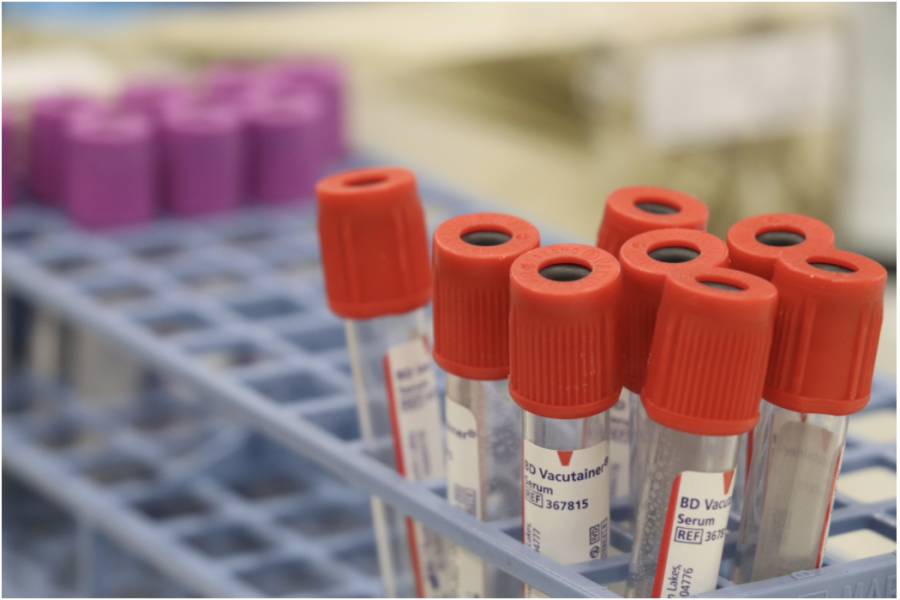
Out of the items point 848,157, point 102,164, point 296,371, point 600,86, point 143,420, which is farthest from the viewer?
point 600,86

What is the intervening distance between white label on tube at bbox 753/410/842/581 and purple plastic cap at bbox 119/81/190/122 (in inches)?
23.0

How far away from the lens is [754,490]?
364mm

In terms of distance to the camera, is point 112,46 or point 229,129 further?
point 112,46

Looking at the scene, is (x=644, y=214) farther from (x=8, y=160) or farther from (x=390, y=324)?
(x=8, y=160)

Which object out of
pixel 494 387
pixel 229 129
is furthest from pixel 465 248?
pixel 229 129

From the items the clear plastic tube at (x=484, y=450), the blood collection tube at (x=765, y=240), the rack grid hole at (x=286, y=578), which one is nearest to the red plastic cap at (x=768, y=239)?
the blood collection tube at (x=765, y=240)

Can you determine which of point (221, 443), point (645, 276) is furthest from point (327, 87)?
point (645, 276)

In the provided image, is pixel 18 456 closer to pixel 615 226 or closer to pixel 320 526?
pixel 320 526

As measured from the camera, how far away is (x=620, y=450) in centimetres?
42

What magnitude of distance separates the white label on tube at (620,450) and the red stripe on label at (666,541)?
0.06 metres

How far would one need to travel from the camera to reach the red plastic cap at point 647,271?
34cm

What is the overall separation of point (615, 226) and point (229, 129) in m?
0.42

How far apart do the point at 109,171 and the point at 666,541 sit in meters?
0.54

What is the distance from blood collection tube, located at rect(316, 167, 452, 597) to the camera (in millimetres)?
412
